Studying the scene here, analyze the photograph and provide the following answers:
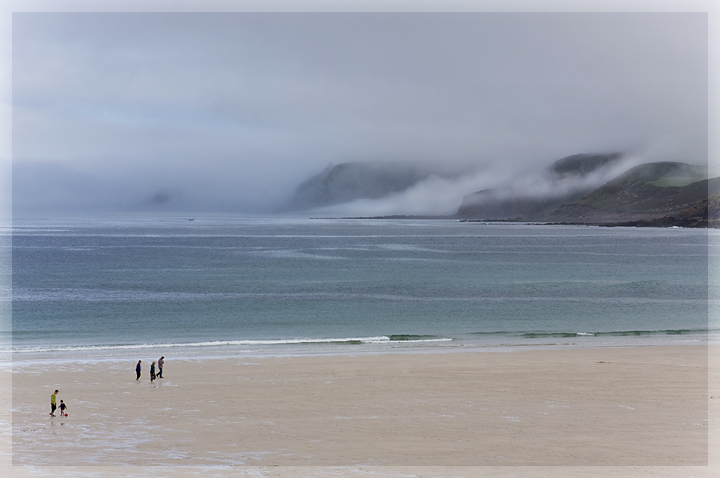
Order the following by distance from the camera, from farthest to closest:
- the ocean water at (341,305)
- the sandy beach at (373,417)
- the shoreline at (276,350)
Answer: the ocean water at (341,305), the shoreline at (276,350), the sandy beach at (373,417)

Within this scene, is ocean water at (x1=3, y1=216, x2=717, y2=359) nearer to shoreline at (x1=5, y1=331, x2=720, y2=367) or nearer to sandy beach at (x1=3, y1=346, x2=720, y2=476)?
shoreline at (x1=5, y1=331, x2=720, y2=367)

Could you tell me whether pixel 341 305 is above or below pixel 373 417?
above

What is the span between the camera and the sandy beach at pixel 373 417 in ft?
51.7

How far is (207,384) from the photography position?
2480 centimetres

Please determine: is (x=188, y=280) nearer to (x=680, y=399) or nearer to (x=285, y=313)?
(x=285, y=313)

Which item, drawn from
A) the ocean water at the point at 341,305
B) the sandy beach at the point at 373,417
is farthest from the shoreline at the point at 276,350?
the sandy beach at the point at 373,417

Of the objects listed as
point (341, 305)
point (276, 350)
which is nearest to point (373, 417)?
point (276, 350)

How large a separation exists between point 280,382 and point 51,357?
46.9 ft

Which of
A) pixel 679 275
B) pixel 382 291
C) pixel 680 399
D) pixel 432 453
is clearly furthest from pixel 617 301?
pixel 432 453

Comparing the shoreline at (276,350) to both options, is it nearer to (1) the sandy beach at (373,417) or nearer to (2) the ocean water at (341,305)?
(2) the ocean water at (341,305)

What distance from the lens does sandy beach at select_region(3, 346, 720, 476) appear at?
51.7 feet

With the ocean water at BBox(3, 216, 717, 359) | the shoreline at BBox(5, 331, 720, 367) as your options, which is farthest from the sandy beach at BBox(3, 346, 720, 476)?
the ocean water at BBox(3, 216, 717, 359)

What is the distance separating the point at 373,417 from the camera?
19844mm

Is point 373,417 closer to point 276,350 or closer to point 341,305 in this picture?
point 276,350
